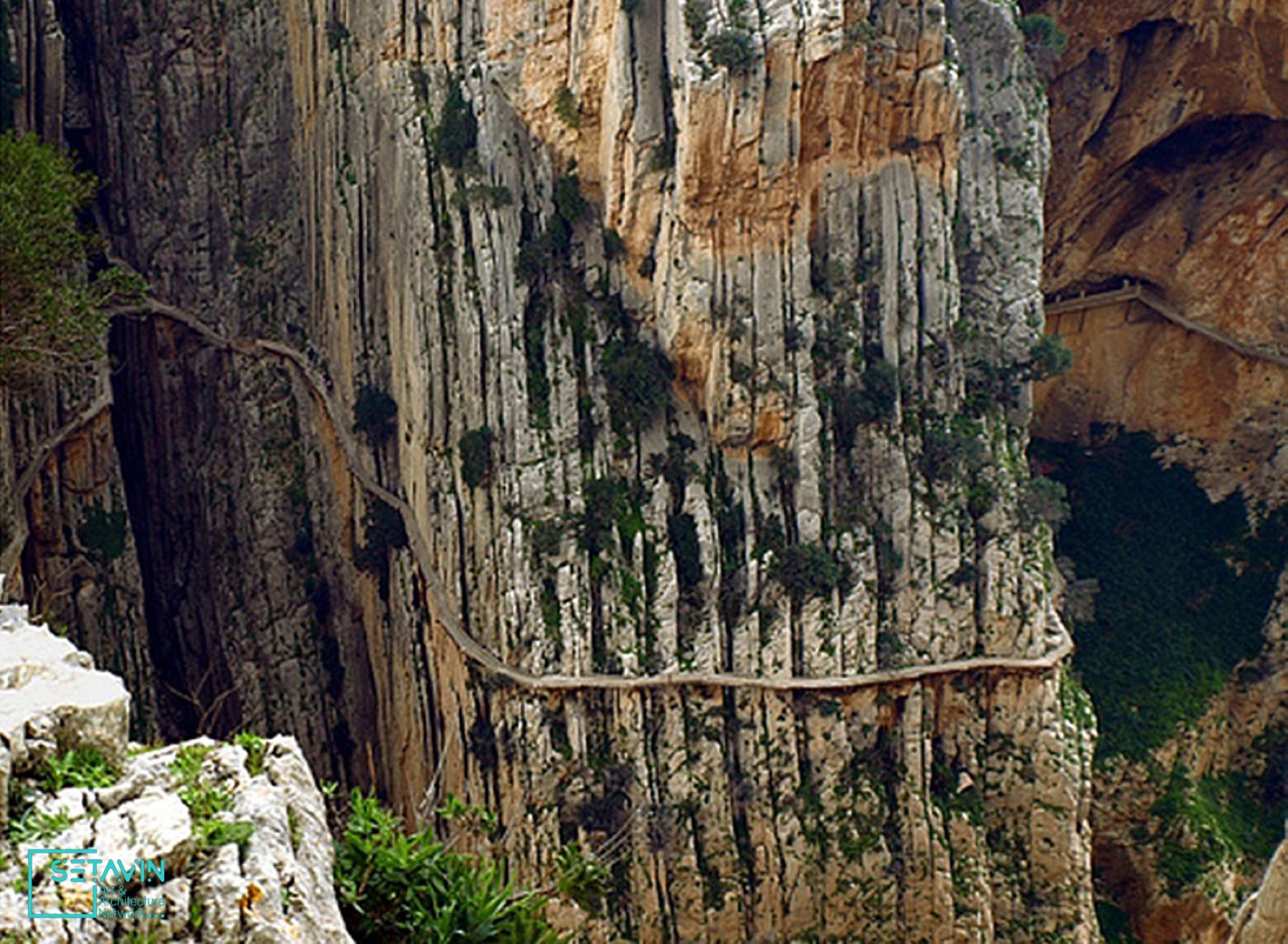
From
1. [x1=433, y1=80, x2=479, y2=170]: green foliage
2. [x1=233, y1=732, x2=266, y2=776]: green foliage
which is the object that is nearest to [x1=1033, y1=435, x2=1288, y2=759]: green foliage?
[x1=433, y1=80, x2=479, y2=170]: green foliage

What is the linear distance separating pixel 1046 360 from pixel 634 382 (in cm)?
902

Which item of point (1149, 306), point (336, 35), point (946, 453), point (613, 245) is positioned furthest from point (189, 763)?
point (1149, 306)

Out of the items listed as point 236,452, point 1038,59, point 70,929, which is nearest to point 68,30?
point 236,452

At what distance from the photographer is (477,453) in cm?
2453

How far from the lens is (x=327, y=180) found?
27.8 meters

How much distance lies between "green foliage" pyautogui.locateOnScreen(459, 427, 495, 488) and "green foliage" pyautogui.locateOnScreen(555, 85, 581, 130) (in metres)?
5.99

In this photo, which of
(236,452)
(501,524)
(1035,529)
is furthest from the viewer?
(236,452)

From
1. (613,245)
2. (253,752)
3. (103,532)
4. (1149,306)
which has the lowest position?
(103,532)

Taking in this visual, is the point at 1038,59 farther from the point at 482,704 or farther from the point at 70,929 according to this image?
the point at 70,929

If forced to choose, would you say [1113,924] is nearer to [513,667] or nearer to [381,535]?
[513,667]

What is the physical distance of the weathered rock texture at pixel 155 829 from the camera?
7387mm

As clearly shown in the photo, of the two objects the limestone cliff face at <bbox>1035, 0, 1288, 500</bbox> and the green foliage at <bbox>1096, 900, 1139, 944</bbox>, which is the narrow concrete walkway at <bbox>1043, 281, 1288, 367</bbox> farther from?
the green foliage at <bbox>1096, 900, 1139, 944</bbox>

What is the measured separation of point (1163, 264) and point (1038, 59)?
7.07 m

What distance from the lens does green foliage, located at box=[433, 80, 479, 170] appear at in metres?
24.6
